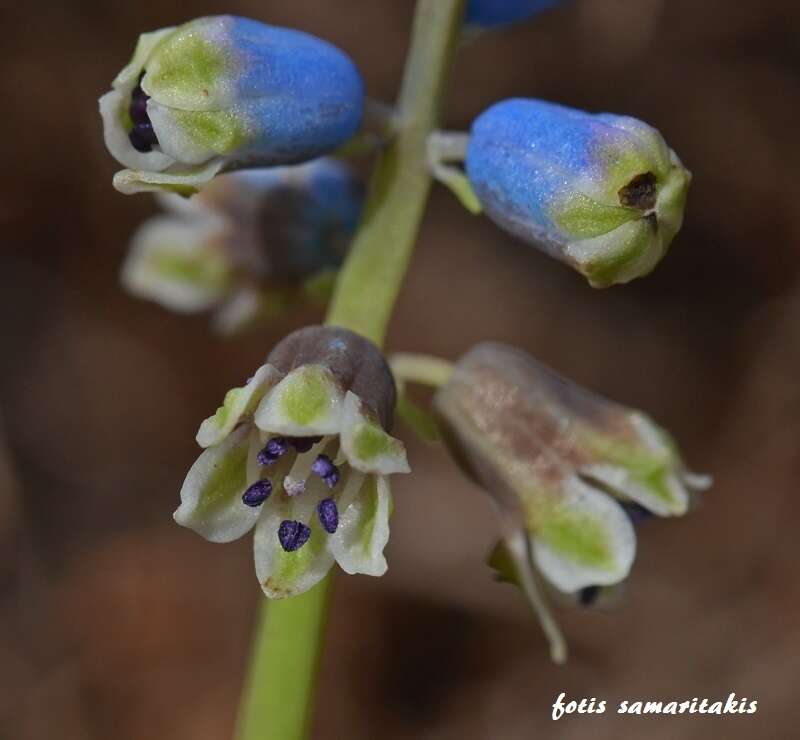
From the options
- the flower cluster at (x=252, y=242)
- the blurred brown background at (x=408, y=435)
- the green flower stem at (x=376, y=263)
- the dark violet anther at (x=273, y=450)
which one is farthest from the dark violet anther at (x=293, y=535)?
the blurred brown background at (x=408, y=435)

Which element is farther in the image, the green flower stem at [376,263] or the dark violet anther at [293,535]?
the green flower stem at [376,263]

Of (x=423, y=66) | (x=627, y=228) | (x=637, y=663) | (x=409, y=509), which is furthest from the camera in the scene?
(x=409, y=509)

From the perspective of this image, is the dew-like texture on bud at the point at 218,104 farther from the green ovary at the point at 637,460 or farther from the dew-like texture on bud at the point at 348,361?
the green ovary at the point at 637,460

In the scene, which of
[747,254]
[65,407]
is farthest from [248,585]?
[747,254]

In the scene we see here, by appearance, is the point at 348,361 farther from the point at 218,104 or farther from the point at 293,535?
the point at 218,104

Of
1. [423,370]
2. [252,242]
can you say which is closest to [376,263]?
[423,370]

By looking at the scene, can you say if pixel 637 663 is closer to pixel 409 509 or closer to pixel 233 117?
pixel 409 509
